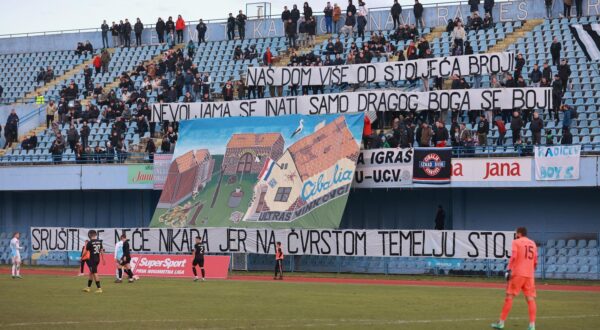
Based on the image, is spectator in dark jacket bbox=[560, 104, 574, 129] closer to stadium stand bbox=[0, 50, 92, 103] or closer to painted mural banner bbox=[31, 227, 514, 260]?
painted mural banner bbox=[31, 227, 514, 260]

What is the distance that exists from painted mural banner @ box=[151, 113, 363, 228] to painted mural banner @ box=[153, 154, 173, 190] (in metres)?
0.52

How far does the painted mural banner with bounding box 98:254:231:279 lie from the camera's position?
136 ft

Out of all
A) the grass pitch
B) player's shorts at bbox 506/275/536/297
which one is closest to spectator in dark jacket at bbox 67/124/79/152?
the grass pitch

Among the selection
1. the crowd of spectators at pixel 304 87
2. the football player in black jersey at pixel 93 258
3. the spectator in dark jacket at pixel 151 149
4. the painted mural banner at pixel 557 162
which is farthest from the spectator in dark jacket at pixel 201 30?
the football player in black jersey at pixel 93 258

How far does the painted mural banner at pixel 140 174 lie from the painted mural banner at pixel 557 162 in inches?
653

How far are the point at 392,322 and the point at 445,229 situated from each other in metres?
22.5

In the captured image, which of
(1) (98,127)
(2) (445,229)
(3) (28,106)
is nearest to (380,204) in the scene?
(2) (445,229)

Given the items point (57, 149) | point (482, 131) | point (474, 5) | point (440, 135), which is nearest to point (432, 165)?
point (440, 135)

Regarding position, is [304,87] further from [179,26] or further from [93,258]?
[93,258]

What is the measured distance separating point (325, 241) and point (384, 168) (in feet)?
11.5

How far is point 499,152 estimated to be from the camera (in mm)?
41375

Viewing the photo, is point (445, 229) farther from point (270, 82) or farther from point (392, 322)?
point (392, 322)

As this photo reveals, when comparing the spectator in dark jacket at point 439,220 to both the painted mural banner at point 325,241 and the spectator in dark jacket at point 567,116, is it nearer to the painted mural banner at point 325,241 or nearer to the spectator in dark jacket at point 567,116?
the painted mural banner at point 325,241

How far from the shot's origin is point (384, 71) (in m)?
46.2
